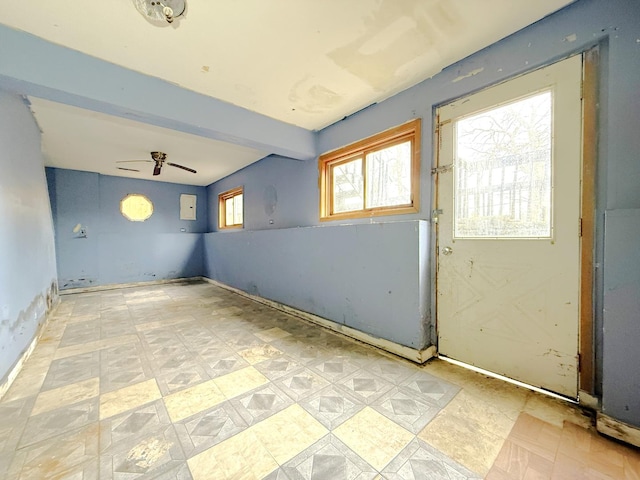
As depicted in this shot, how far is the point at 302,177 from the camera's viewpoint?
12.0ft

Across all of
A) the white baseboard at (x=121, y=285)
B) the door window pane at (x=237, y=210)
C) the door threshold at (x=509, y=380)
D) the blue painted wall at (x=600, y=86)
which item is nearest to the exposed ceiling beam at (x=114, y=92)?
the blue painted wall at (x=600, y=86)

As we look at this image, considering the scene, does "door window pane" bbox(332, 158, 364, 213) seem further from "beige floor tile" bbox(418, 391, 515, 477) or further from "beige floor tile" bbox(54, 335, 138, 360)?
"beige floor tile" bbox(54, 335, 138, 360)

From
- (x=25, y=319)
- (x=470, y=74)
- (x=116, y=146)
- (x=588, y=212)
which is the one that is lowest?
(x=25, y=319)

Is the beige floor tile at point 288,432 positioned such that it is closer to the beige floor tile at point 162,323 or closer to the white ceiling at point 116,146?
the beige floor tile at point 162,323

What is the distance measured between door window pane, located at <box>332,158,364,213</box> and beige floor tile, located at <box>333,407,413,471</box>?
2070 mm

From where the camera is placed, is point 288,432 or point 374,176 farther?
Result: point 374,176

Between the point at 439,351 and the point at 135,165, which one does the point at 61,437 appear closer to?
the point at 439,351

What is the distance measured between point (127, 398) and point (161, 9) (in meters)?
2.49

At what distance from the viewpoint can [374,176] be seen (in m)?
2.79

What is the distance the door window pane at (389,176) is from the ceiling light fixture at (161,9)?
2.00 meters

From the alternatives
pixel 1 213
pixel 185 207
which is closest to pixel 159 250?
pixel 185 207

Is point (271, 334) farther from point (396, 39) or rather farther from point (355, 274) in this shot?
point (396, 39)

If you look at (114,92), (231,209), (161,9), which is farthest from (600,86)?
(231,209)

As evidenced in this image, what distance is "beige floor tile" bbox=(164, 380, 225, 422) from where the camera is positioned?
4.96ft
